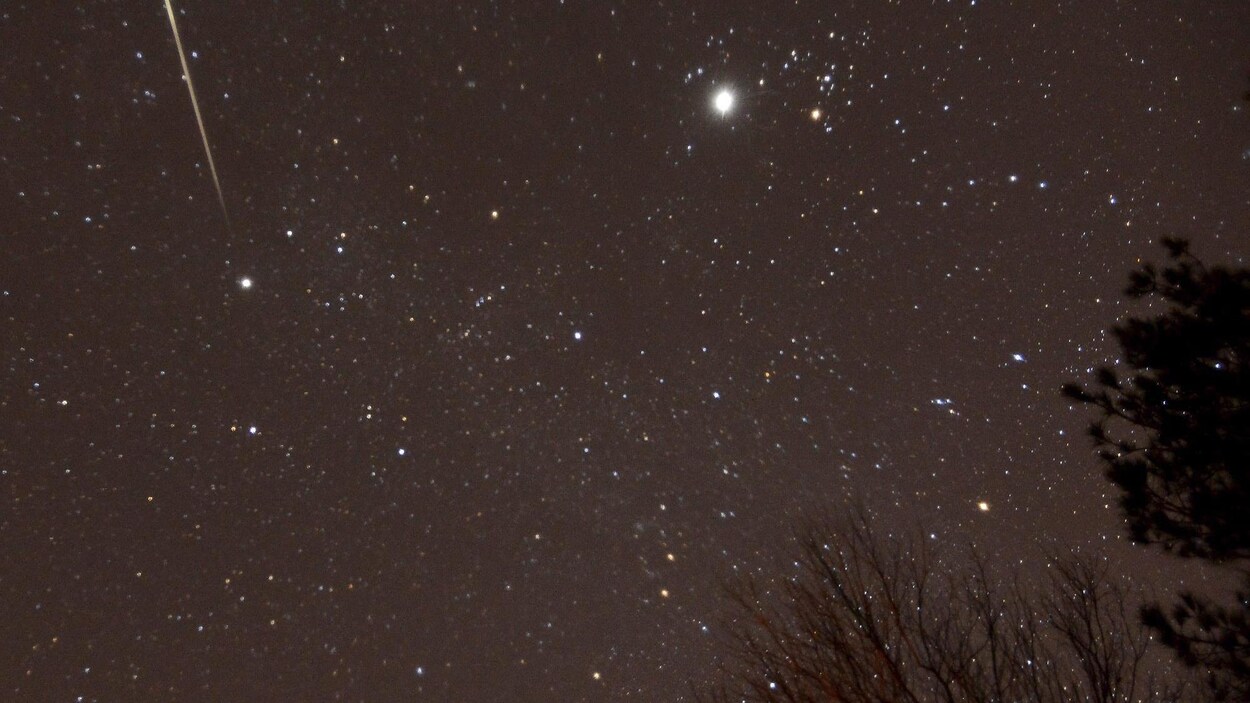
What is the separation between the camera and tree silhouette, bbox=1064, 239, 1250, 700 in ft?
9.85

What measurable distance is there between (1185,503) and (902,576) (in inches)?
70.9

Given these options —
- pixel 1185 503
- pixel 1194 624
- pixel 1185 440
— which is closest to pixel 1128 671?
pixel 1194 624

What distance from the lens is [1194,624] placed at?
3148 mm

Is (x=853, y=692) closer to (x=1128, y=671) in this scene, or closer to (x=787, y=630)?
(x=787, y=630)

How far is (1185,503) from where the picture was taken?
325cm

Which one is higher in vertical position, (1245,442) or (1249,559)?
(1245,442)

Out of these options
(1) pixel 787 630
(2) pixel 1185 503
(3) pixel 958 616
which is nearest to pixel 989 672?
(3) pixel 958 616

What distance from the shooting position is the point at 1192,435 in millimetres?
3189

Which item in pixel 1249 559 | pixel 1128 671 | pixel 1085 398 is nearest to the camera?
pixel 1249 559

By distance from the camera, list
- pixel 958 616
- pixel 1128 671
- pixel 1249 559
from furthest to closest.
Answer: pixel 958 616
pixel 1128 671
pixel 1249 559

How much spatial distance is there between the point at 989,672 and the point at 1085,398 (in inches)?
75.9

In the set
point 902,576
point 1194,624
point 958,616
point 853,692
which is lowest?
point 1194,624

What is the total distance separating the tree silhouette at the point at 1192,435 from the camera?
9.85 ft

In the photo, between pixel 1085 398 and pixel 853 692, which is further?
pixel 853 692
